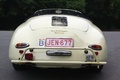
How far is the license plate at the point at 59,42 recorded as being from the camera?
4.97 m

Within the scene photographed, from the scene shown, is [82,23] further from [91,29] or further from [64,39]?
[64,39]

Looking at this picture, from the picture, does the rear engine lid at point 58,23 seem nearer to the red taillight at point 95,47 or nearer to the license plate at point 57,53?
the red taillight at point 95,47

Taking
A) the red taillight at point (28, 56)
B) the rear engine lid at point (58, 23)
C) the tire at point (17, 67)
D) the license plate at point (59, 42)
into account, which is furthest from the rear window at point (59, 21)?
the tire at point (17, 67)

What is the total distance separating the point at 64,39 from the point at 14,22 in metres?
36.5

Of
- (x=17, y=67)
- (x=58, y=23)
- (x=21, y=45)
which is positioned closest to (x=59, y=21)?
(x=58, y=23)

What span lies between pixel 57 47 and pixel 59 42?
0.12 m

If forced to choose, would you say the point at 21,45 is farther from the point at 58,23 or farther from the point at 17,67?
the point at 17,67

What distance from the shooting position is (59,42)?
5.01m

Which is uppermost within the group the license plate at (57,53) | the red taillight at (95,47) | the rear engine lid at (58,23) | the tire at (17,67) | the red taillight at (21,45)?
the rear engine lid at (58,23)

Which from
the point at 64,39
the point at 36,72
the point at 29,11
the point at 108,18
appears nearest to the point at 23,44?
the point at 64,39

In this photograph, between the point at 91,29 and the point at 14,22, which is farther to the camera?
the point at 14,22

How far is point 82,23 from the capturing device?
5.70 metres

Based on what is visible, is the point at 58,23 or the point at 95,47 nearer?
the point at 95,47

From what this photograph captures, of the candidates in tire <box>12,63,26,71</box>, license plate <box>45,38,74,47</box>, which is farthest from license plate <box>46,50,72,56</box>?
tire <box>12,63,26,71</box>
